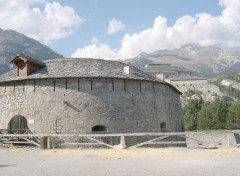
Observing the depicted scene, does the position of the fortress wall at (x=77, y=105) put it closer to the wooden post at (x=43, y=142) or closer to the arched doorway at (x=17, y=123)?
the arched doorway at (x=17, y=123)

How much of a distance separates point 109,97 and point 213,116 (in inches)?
1433

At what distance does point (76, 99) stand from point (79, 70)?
7.93 feet

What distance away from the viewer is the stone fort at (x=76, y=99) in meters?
22.5

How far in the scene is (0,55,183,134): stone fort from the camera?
74.0 ft

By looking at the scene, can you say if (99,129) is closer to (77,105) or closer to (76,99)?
(77,105)

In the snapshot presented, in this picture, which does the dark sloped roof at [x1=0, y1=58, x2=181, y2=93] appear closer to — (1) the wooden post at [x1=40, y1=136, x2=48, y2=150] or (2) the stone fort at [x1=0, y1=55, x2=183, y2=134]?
(2) the stone fort at [x1=0, y1=55, x2=183, y2=134]

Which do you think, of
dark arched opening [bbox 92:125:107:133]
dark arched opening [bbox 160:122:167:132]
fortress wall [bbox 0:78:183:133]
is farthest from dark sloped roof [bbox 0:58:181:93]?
dark arched opening [bbox 160:122:167:132]

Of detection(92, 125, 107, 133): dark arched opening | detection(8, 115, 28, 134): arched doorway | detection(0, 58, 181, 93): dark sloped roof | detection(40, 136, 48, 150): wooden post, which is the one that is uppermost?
detection(0, 58, 181, 93): dark sloped roof

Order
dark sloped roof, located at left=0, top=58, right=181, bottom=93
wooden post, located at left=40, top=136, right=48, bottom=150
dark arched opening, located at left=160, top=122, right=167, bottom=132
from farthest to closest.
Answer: dark arched opening, located at left=160, top=122, right=167, bottom=132
dark sloped roof, located at left=0, top=58, right=181, bottom=93
wooden post, located at left=40, top=136, right=48, bottom=150

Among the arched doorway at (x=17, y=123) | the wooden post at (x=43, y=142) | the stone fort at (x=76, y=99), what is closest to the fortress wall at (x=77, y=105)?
the stone fort at (x=76, y=99)

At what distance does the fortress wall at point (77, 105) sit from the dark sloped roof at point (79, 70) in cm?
36

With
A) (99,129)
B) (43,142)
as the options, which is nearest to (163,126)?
(99,129)

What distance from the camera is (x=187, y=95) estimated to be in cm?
9875

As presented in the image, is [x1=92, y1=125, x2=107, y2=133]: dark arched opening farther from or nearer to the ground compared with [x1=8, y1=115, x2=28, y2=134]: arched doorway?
nearer to the ground
